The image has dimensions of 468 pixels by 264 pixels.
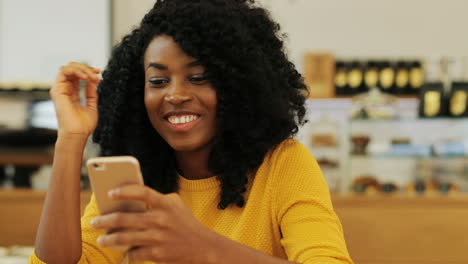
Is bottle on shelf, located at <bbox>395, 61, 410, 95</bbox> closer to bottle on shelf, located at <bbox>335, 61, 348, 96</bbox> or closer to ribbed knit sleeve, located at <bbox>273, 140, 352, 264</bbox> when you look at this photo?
bottle on shelf, located at <bbox>335, 61, 348, 96</bbox>

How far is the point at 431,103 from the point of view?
353 cm

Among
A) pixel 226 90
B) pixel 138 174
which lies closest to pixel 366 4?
pixel 226 90

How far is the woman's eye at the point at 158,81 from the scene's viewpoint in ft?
3.73

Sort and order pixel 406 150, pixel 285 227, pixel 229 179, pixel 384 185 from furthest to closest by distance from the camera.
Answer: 1. pixel 406 150
2. pixel 384 185
3. pixel 229 179
4. pixel 285 227

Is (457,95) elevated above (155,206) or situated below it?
below

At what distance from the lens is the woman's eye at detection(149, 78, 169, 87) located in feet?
3.73

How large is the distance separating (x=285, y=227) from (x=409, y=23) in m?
3.43

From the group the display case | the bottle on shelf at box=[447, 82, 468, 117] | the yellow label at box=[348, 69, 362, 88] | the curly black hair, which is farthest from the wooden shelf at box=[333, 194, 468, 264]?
the curly black hair

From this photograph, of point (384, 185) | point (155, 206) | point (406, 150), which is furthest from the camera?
point (406, 150)

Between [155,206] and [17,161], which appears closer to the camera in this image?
[155,206]

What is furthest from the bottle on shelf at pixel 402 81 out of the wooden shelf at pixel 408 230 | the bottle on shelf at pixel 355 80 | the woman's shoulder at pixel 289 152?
the woman's shoulder at pixel 289 152

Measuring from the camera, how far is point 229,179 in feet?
3.90

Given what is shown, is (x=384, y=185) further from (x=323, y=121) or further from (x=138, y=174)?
(x=138, y=174)

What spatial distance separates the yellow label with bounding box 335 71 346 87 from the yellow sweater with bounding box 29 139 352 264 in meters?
2.82
